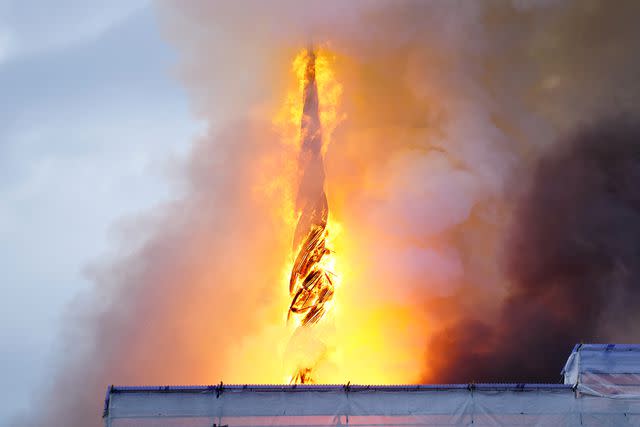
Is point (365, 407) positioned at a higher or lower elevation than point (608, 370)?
lower

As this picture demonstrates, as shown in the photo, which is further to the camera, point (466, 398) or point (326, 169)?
point (326, 169)

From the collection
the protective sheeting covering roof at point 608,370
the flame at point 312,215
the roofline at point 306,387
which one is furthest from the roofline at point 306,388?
the flame at point 312,215

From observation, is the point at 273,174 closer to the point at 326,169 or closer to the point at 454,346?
the point at 326,169

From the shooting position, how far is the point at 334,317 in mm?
40969

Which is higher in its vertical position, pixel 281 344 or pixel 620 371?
pixel 281 344

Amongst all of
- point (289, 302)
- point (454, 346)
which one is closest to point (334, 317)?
point (289, 302)

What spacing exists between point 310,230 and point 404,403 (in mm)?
9817

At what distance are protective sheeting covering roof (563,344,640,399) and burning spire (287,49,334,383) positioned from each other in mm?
9761

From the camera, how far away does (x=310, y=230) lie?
40406 mm

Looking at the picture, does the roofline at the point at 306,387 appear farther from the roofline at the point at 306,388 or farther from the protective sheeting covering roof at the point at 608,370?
the protective sheeting covering roof at the point at 608,370

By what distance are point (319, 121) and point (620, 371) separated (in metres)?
14.5

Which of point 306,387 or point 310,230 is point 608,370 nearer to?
point 306,387

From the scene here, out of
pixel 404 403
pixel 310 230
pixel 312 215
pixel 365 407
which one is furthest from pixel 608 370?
pixel 312 215

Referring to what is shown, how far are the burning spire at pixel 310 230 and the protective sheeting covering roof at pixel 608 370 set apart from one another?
9.76 m
